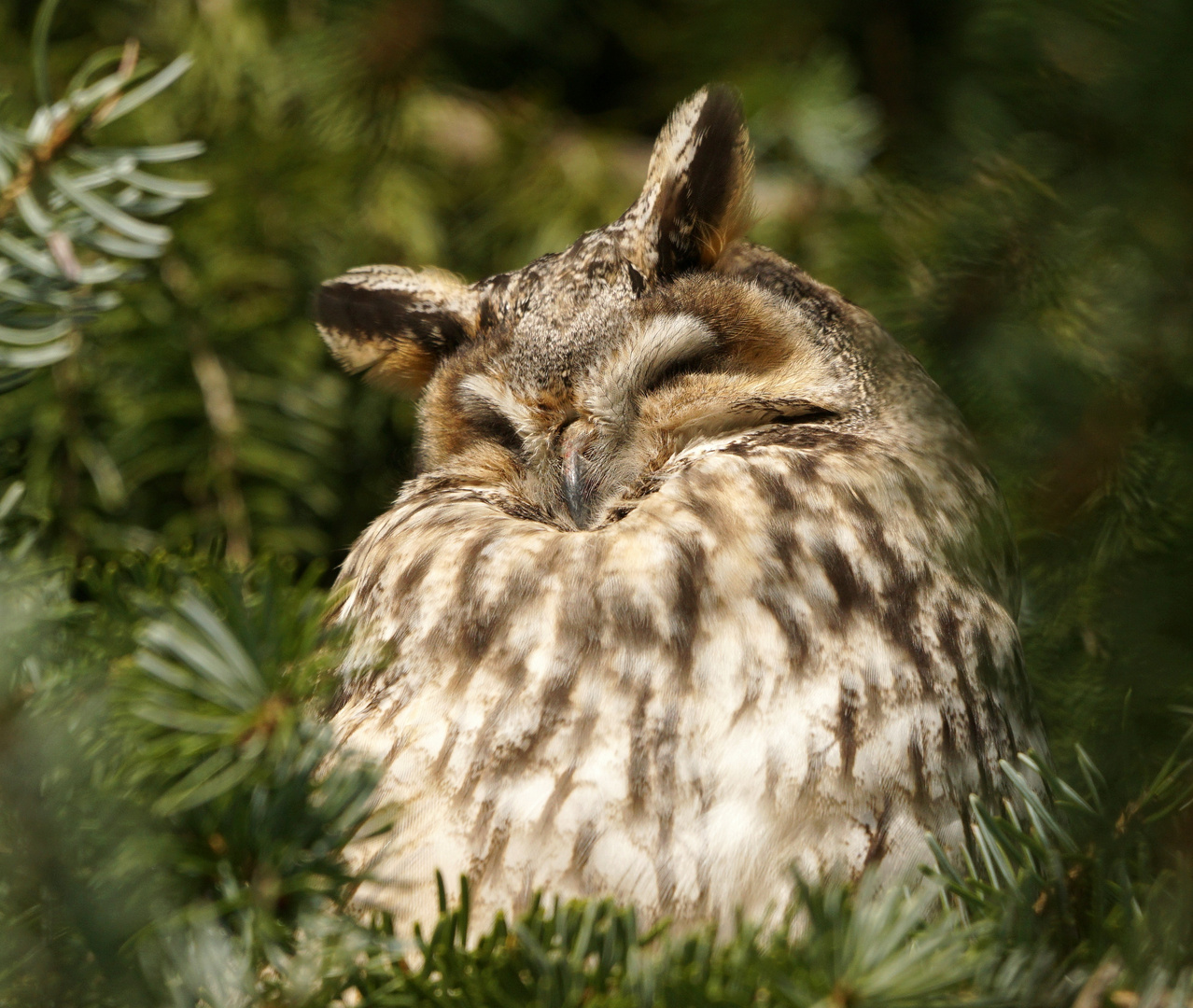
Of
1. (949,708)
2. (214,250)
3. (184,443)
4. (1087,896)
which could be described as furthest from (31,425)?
(1087,896)

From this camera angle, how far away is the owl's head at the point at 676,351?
1.32 meters

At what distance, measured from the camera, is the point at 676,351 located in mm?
1330

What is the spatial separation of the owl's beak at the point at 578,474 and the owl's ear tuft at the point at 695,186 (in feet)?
0.76

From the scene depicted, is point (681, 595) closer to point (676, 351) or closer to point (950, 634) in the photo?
point (950, 634)

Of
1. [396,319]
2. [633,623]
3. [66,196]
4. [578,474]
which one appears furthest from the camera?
[396,319]

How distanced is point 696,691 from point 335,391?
3.81 feet

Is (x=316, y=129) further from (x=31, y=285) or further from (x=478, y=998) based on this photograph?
(x=478, y=998)

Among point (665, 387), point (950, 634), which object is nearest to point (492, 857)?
point (950, 634)

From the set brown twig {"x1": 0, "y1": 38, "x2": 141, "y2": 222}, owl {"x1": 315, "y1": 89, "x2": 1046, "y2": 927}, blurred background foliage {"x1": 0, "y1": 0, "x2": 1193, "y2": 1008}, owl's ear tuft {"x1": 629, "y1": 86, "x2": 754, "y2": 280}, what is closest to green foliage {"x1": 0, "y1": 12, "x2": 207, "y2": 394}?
brown twig {"x1": 0, "y1": 38, "x2": 141, "y2": 222}

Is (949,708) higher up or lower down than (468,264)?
higher up

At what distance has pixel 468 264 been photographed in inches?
85.7

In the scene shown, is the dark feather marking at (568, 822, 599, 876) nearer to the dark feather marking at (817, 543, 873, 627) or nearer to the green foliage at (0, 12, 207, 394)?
the dark feather marking at (817, 543, 873, 627)

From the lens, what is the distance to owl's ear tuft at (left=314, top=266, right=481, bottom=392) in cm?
154

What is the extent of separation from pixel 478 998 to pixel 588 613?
41cm
